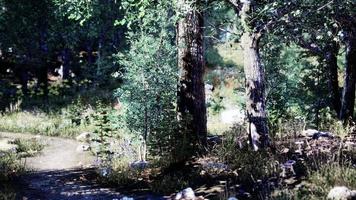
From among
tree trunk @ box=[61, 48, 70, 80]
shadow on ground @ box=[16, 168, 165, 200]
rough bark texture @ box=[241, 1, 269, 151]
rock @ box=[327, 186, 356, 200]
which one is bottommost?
shadow on ground @ box=[16, 168, 165, 200]

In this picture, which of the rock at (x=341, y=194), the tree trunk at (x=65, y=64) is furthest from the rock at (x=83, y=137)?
the tree trunk at (x=65, y=64)

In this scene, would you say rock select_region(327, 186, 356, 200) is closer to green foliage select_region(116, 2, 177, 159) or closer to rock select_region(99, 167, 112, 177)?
green foliage select_region(116, 2, 177, 159)

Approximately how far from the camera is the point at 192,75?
11180 mm

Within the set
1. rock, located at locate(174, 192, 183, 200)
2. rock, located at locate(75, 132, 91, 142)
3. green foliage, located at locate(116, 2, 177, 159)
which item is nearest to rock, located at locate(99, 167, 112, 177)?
green foliage, located at locate(116, 2, 177, 159)

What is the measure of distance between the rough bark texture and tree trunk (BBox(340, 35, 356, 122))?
4.88 meters

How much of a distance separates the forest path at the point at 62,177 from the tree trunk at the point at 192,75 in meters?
2.63

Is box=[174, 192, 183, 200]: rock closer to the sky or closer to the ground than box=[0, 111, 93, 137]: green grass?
closer to the ground

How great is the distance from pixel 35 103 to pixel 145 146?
15.6 m

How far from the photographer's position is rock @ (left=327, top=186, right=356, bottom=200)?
7031mm

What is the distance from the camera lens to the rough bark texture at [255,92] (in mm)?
9641

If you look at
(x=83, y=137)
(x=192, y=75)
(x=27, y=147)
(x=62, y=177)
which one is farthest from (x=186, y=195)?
(x=83, y=137)

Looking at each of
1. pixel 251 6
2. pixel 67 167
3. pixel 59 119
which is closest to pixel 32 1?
pixel 59 119

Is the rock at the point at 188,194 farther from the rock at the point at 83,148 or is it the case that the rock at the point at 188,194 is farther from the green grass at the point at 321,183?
the rock at the point at 83,148

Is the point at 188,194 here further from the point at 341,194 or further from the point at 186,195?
the point at 341,194
